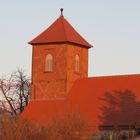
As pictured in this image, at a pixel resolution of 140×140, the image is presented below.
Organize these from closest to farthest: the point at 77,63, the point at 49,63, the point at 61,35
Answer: the point at 61,35 → the point at 49,63 → the point at 77,63

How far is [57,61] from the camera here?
56.2 m

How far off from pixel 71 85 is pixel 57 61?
7.98ft

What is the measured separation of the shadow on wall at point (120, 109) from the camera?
49.2 meters

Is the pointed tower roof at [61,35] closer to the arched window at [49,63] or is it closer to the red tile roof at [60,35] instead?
the red tile roof at [60,35]

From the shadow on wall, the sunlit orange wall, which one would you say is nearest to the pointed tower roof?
the sunlit orange wall

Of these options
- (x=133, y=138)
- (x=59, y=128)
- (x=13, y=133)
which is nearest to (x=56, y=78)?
(x=133, y=138)

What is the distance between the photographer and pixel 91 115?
51.0 meters

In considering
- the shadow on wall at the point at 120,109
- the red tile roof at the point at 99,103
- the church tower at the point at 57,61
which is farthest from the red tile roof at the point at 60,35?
the shadow on wall at the point at 120,109

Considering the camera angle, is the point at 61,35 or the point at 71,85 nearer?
the point at 71,85

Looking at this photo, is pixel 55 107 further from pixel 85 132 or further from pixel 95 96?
pixel 85 132

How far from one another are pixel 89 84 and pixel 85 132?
13.6 metres

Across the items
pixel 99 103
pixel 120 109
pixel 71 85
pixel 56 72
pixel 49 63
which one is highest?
pixel 49 63

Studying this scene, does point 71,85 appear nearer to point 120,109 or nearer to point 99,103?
point 99,103

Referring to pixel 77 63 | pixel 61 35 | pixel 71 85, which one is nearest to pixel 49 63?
pixel 77 63
